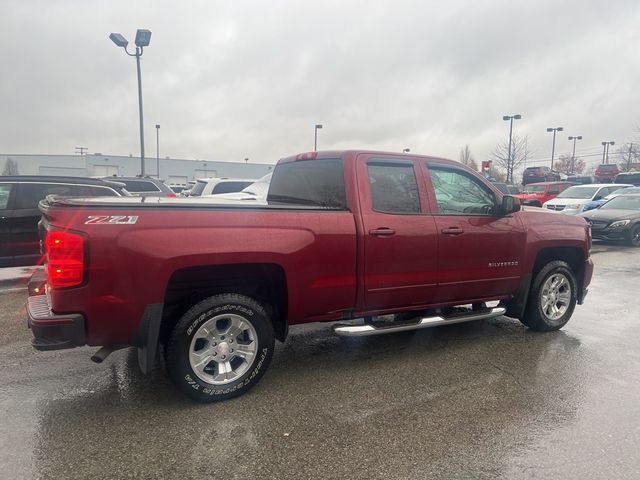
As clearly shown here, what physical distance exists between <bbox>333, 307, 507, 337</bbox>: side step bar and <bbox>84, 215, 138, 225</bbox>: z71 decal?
1859 mm

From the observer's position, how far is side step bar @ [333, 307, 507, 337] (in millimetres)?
3896

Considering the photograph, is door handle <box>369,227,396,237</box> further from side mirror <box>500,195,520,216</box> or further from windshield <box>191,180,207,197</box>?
windshield <box>191,180,207,197</box>

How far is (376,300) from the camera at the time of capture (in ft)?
13.5

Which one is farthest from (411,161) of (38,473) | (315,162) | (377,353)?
(38,473)

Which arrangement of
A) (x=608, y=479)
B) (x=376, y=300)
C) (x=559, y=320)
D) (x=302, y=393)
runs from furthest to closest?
(x=559, y=320), (x=376, y=300), (x=302, y=393), (x=608, y=479)

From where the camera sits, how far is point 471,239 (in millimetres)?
4535

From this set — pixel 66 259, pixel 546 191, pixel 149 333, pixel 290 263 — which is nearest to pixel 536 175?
pixel 546 191

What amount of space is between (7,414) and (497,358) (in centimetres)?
415

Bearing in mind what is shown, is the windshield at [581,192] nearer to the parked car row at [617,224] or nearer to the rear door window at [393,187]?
the parked car row at [617,224]

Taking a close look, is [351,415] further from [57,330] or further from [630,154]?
[630,154]

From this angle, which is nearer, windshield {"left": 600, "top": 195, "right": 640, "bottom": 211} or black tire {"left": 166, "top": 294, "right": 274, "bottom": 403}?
black tire {"left": 166, "top": 294, "right": 274, "bottom": 403}

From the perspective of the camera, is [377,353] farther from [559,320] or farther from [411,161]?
[559,320]

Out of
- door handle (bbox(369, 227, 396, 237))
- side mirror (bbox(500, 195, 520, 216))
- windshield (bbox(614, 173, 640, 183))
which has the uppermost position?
windshield (bbox(614, 173, 640, 183))

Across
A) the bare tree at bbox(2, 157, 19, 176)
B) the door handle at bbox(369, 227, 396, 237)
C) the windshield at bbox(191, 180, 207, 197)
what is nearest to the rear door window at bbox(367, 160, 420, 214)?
the door handle at bbox(369, 227, 396, 237)
